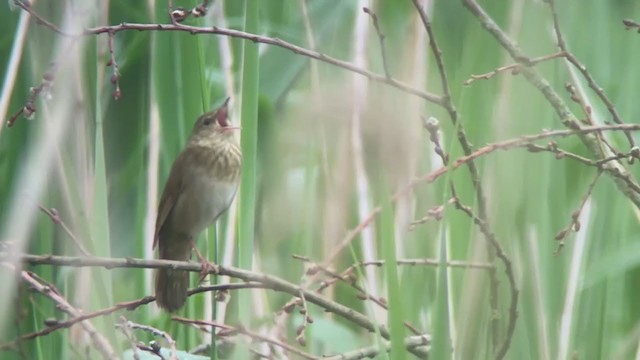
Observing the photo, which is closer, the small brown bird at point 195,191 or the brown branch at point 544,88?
the brown branch at point 544,88

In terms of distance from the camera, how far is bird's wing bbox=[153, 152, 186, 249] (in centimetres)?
122

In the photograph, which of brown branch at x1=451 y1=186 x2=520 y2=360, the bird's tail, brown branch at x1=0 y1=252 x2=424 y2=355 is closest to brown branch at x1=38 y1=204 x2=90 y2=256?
brown branch at x1=0 y1=252 x2=424 y2=355

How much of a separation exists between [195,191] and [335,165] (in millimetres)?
191

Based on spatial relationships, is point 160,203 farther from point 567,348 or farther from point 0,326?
point 567,348

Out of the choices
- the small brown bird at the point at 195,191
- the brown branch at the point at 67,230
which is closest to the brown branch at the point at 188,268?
the brown branch at the point at 67,230

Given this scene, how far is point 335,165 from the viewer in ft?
3.92

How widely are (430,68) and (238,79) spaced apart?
0.74 feet

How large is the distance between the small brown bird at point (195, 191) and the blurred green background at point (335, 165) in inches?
0.9

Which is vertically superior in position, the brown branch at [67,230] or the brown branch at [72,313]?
the brown branch at [67,230]

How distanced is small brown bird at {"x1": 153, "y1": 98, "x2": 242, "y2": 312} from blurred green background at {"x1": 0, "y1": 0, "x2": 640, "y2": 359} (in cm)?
2

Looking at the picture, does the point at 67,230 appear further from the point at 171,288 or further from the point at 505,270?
the point at 505,270

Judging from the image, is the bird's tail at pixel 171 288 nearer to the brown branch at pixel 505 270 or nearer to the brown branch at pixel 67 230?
the brown branch at pixel 67 230

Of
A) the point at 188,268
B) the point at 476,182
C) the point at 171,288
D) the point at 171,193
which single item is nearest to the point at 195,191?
the point at 171,193

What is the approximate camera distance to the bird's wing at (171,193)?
122 centimetres
